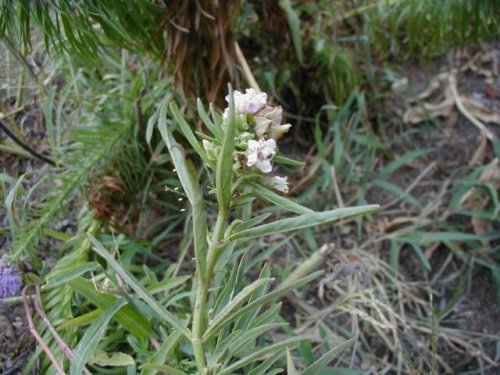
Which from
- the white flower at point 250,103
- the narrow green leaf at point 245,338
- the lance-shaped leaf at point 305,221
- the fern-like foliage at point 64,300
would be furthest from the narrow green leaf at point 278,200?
the fern-like foliage at point 64,300

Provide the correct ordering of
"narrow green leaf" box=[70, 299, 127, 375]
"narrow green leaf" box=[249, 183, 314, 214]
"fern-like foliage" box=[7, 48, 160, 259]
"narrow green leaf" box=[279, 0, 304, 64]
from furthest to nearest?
"narrow green leaf" box=[279, 0, 304, 64], "fern-like foliage" box=[7, 48, 160, 259], "narrow green leaf" box=[70, 299, 127, 375], "narrow green leaf" box=[249, 183, 314, 214]

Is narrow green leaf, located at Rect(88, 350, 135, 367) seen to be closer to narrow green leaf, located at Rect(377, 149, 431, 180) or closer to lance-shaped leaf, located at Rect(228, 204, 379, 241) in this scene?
lance-shaped leaf, located at Rect(228, 204, 379, 241)

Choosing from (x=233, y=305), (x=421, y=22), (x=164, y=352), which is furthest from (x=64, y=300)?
(x=421, y=22)

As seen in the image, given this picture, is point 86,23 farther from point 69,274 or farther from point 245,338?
point 245,338

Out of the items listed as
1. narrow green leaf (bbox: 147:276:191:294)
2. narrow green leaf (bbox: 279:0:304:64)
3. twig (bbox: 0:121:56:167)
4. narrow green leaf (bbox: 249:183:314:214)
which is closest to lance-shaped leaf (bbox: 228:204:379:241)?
narrow green leaf (bbox: 249:183:314:214)

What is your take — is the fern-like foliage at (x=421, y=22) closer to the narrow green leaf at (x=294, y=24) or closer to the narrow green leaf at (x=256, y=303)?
the narrow green leaf at (x=294, y=24)

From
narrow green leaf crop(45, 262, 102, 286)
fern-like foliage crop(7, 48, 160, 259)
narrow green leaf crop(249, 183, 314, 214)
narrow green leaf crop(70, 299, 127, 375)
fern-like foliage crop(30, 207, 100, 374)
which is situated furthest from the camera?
fern-like foliage crop(7, 48, 160, 259)

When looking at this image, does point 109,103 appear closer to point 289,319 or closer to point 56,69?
point 56,69
